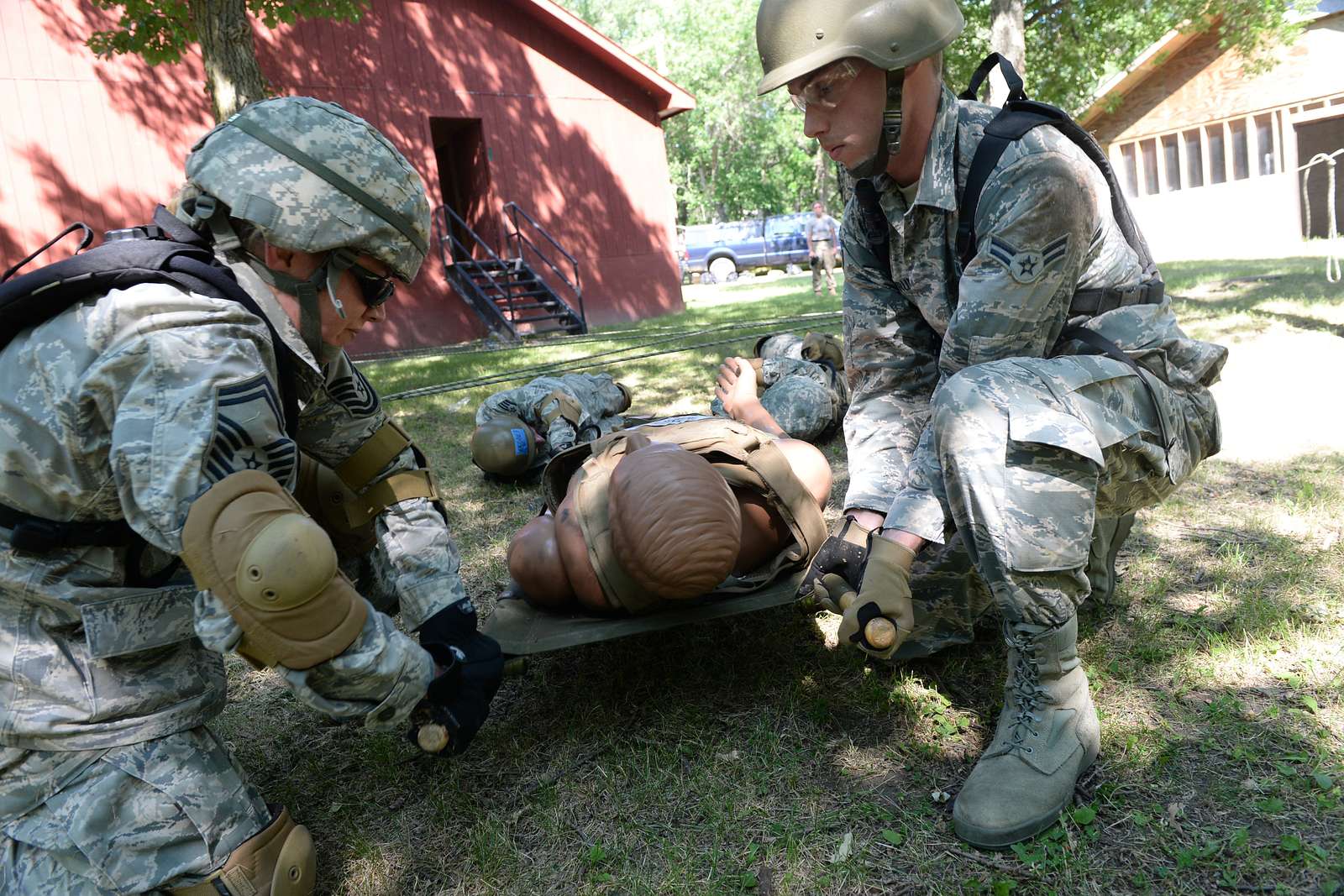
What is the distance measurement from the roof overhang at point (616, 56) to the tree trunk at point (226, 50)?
8.15 m

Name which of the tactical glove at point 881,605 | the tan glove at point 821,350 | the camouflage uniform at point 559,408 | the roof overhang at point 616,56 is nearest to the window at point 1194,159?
the roof overhang at point 616,56

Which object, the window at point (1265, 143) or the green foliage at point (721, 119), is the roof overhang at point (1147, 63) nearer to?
the window at point (1265, 143)

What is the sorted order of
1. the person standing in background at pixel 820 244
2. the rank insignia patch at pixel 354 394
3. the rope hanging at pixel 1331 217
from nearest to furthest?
the rank insignia patch at pixel 354 394 < the rope hanging at pixel 1331 217 < the person standing in background at pixel 820 244

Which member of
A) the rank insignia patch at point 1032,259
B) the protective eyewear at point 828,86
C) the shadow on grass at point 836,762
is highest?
the protective eyewear at point 828,86

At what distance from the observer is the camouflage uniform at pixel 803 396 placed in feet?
18.4

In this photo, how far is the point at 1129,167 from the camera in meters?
22.5

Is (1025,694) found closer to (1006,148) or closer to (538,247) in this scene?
(1006,148)

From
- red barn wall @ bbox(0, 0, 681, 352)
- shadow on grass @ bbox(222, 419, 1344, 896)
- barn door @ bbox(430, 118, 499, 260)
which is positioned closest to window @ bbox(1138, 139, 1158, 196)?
red barn wall @ bbox(0, 0, 681, 352)

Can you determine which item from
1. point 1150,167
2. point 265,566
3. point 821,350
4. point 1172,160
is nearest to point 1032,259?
point 265,566

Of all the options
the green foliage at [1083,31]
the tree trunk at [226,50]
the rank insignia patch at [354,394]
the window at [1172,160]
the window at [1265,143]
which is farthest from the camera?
the window at [1172,160]

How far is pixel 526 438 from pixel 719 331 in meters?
6.88

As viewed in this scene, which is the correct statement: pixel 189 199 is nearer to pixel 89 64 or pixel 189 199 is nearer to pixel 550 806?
pixel 550 806

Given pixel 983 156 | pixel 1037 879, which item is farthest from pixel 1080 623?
pixel 983 156

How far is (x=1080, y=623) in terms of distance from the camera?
3.08 meters
